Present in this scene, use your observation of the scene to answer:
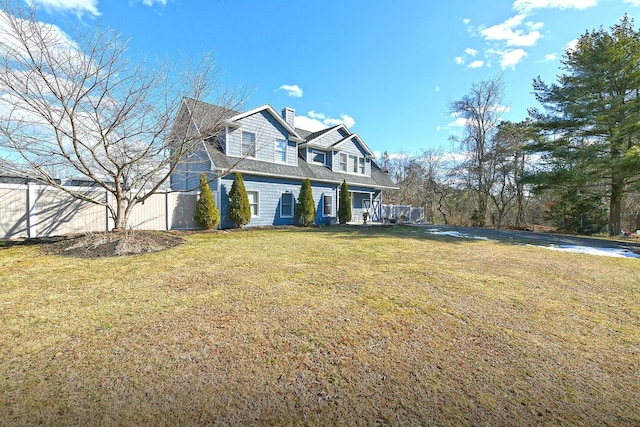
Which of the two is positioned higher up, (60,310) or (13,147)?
(13,147)

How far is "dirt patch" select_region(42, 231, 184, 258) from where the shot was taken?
641cm

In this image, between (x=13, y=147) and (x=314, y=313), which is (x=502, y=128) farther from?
(x=13, y=147)

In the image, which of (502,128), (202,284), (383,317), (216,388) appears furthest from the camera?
(502,128)

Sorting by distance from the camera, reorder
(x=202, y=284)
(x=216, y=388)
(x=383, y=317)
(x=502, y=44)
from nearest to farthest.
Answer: (x=216, y=388) → (x=383, y=317) → (x=202, y=284) → (x=502, y=44)

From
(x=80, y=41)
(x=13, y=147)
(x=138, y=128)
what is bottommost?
(x=13, y=147)

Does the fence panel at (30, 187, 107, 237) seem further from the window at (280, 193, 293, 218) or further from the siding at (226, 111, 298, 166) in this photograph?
the window at (280, 193, 293, 218)

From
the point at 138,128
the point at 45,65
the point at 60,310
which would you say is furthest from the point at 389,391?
the point at 45,65

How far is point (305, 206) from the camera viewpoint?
14438mm

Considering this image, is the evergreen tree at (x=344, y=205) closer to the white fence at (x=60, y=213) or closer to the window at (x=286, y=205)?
the window at (x=286, y=205)

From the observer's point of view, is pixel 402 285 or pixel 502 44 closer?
pixel 402 285

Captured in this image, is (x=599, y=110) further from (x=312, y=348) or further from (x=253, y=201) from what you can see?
(x=312, y=348)

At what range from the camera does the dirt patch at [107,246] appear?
6.41 meters

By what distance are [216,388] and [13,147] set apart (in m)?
8.88

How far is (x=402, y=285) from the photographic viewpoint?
450 centimetres
